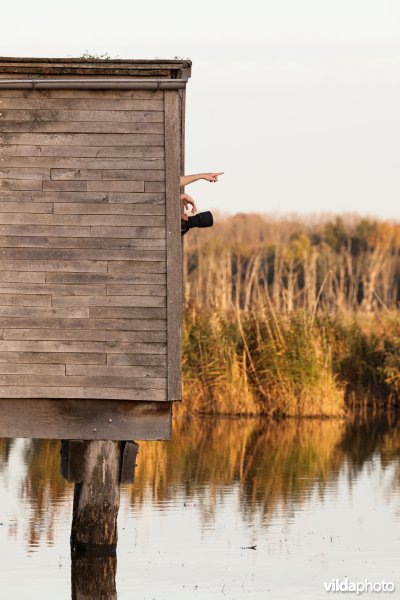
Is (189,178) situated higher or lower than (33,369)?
higher

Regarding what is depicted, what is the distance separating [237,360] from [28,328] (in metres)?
12.8

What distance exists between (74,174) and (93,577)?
3341 millimetres

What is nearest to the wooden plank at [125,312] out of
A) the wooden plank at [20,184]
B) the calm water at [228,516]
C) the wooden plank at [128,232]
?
the wooden plank at [128,232]

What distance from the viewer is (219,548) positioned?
1420cm

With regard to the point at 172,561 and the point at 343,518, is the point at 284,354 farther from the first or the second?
the point at 172,561

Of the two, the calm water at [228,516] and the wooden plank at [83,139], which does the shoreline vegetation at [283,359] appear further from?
the wooden plank at [83,139]

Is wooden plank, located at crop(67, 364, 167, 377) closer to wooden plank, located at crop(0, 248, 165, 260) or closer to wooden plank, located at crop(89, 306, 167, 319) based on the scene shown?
wooden plank, located at crop(89, 306, 167, 319)

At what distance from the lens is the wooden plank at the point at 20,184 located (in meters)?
13.1

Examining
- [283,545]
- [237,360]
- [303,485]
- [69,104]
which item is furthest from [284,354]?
[69,104]

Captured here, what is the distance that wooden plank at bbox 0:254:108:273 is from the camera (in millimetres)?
12992

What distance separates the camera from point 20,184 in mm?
13133

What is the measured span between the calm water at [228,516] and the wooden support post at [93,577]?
0.10ft

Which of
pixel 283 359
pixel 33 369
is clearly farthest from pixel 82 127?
pixel 283 359

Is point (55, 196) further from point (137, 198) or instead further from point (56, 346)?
point (56, 346)
